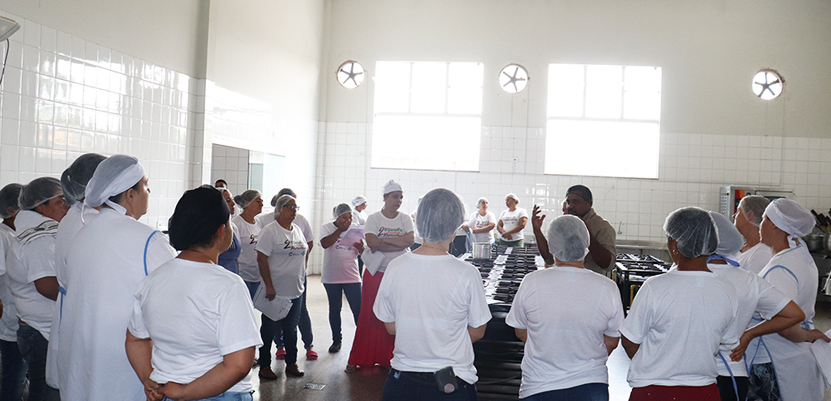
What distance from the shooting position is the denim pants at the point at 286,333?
13.6 feet

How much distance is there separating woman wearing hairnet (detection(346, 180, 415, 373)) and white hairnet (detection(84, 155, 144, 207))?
8.52ft

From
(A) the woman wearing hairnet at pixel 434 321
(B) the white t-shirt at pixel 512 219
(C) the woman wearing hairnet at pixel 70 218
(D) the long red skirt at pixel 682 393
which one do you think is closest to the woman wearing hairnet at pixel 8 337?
(C) the woman wearing hairnet at pixel 70 218

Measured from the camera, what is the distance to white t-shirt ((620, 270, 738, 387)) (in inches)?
79.4

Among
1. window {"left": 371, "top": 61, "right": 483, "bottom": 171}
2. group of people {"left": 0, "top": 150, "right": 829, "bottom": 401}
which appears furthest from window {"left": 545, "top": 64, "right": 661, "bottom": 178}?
group of people {"left": 0, "top": 150, "right": 829, "bottom": 401}

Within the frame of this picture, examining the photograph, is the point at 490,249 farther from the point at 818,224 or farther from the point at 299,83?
the point at 818,224

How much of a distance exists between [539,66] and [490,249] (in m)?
4.45

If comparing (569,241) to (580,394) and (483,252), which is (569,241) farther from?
(483,252)

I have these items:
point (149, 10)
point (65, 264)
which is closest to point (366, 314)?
point (65, 264)

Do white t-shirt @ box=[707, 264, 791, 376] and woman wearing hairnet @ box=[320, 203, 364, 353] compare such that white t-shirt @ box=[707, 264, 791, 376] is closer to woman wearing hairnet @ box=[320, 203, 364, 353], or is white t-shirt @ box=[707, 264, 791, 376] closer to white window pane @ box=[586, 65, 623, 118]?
woman wearing hairnet @ box=[320, 203, 364, 353]

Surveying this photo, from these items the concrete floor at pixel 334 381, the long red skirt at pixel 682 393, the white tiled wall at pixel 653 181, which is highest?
the white tiled wall at pixel 653 181

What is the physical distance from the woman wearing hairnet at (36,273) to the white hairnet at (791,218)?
3.19 m

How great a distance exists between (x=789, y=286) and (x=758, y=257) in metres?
0.28

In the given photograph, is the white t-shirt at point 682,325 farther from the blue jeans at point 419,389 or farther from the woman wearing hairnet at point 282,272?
the woman wearing hairnet at point 282,272

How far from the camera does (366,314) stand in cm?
443
